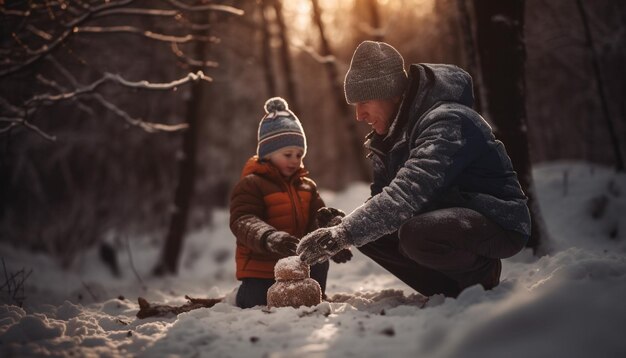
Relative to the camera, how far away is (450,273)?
3145 millimetres

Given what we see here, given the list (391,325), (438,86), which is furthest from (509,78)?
(391,325)

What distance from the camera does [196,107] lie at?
8.96 meters

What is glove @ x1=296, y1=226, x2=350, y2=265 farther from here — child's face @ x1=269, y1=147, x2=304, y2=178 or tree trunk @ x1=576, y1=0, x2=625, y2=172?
tree trunk @ x1=576, y1=0, x2=625, y2=172

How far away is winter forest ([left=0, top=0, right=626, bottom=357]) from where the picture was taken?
2486 mm

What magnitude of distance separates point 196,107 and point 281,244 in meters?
6.21

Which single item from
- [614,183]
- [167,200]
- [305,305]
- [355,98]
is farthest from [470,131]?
[167,200]

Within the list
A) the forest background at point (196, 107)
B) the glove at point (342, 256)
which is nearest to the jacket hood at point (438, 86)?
the glove at point (342, 256)

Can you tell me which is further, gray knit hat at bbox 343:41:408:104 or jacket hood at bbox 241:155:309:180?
jacket hood at bbox 241:155:309:180

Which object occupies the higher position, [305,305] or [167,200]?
[167,200]

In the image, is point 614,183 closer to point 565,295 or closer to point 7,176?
point 565,295

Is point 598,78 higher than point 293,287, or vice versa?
point 598,78

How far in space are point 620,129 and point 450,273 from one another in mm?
13223

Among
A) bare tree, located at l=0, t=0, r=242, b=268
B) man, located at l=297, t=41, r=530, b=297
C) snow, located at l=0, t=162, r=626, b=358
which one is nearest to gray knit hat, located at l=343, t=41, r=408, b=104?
man, located at l=297, t=41, r=530, b=297

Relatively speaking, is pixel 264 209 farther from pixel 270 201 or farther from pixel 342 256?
pixel 342 256
